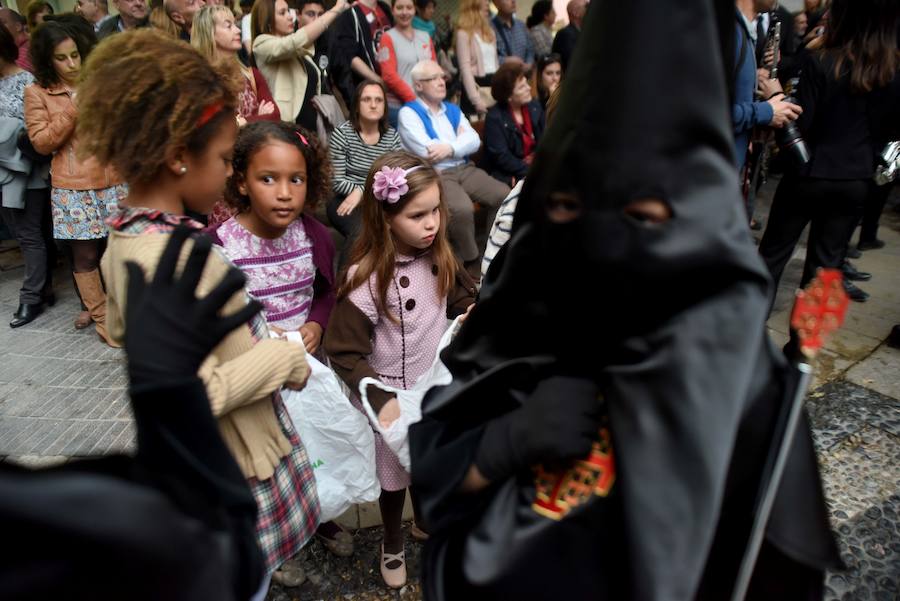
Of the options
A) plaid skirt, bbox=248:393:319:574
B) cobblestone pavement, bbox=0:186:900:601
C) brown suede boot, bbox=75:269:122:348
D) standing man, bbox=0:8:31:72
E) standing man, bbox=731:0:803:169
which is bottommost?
cobblestone pavement, bbox=0:186:900:601

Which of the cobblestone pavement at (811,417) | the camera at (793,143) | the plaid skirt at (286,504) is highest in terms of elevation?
the camera at (793,143)

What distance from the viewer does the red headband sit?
1513 mm

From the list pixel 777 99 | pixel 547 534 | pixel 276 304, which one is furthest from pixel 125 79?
pixel 777 99

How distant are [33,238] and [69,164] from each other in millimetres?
904

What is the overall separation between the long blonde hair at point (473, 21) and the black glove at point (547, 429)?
5971mm

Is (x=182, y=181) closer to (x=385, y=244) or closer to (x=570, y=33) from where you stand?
(x=385, y=244)

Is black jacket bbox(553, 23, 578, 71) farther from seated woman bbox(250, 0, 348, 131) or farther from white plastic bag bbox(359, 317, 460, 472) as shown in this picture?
white plastic bag bbox(359, 317, 460, 472)

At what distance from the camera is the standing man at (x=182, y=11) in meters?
4.74

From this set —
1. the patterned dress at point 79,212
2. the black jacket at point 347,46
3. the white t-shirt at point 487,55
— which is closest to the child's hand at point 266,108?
the black jacket at point 347,46

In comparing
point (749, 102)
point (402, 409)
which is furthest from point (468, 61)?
point (402, 409)

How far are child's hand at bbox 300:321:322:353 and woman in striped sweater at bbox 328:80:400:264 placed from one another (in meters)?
1.93

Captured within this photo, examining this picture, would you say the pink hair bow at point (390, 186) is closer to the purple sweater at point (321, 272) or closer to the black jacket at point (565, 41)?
the purple sweater at point (321, 272)

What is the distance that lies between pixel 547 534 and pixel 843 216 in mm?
3874

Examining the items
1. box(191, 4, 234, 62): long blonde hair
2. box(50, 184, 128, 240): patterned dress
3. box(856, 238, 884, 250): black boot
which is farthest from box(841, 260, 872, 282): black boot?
box(50, 184, 128, 240): patterned dress
